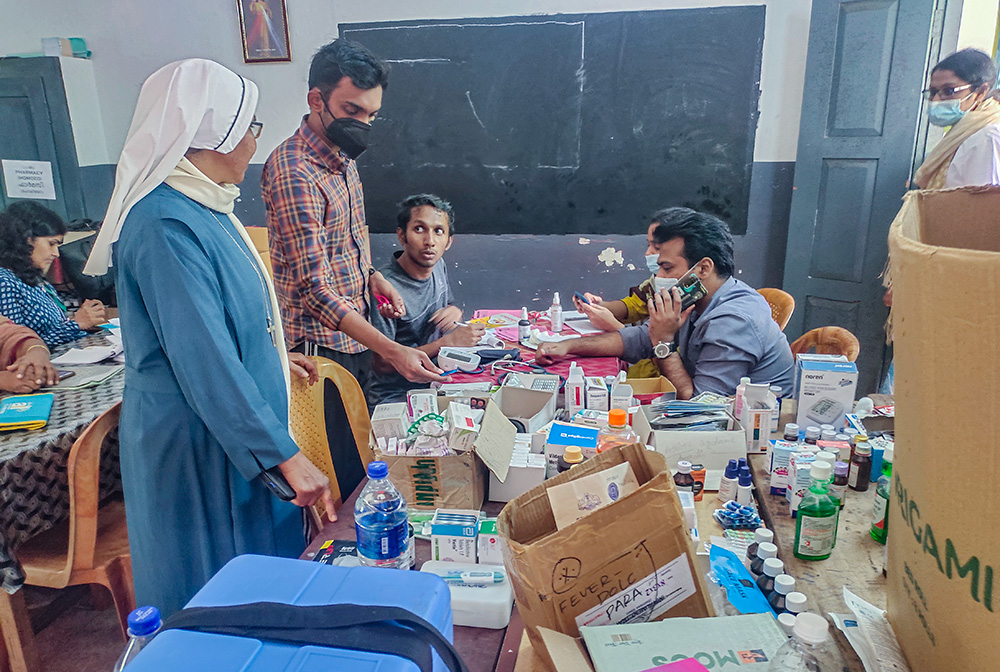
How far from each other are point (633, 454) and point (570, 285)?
3.17 meters

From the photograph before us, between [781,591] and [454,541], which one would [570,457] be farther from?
[781,591]

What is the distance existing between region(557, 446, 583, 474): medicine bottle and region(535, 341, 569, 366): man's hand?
1.04 metres

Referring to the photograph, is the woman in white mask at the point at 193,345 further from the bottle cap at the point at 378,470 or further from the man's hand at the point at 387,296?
the man's hand at the point at 387,296

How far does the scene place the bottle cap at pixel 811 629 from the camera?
738 millimetres

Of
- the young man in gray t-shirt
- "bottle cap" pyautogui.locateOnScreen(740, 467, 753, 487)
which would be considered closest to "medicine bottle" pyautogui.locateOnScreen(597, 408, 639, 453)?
"bottle cap" pyautogui.locateOnScreen(740, 467, 753, 487)

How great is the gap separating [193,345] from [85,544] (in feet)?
2.99

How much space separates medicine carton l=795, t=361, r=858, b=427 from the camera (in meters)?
1.66

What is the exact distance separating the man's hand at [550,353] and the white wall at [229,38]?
2.02 meters

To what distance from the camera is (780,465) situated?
4.65ft

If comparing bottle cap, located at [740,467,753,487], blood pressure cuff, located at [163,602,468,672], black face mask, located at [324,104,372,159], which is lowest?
bottle cap, located at [740,467,753,487]

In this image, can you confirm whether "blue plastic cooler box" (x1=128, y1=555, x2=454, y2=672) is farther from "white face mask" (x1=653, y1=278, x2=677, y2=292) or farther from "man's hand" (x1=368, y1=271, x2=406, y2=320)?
"man's hand" (x1=368, y1=271, x2=406, y2=320)

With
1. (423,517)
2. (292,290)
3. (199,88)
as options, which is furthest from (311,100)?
(423,517)

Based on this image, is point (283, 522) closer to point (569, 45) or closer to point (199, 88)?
point (199, 88)

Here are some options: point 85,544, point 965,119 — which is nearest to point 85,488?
point 85,544
